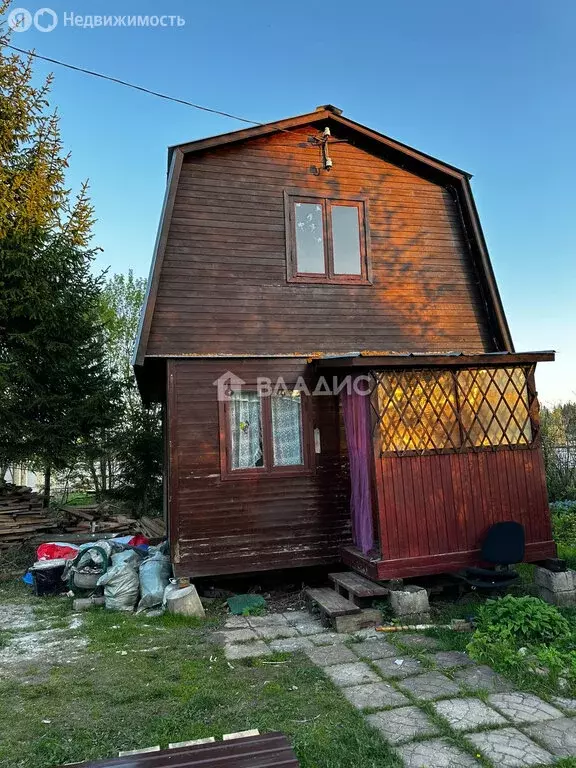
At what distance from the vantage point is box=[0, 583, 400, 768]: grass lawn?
10.5 feet

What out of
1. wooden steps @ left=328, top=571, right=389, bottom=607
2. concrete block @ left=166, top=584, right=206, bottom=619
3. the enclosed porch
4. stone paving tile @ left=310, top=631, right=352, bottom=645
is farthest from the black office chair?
concrete block @ left=166, top=584, right=206, bottom=619

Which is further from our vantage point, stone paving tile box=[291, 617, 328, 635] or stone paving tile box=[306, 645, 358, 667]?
stone paving tile box=[291, 617, 328, 635]

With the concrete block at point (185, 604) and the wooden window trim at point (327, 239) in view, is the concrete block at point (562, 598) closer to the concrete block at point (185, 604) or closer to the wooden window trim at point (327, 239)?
the concrete block at point (185, 604)

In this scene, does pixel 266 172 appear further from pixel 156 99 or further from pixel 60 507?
pixel 60 507

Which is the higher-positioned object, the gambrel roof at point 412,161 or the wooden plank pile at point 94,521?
the gambrel roof at point 412,161

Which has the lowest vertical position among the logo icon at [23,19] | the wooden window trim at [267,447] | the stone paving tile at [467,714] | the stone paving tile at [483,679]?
the stone paving tile at [483,679]

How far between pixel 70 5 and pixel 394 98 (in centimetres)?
560

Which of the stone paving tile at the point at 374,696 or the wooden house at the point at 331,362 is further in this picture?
the wooden house at the point at 331,362

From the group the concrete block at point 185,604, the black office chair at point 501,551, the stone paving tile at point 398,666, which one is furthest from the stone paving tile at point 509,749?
the concrete block at point 185,604

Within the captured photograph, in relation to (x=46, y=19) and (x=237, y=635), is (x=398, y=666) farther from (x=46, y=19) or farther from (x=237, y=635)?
(x=46, y=19)

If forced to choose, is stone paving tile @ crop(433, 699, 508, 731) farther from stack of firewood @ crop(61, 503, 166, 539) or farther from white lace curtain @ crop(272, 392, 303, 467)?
stack of firewood @ crop(61, 503, 166, 539)

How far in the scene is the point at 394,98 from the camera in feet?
32.0

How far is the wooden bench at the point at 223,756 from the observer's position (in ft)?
8.83

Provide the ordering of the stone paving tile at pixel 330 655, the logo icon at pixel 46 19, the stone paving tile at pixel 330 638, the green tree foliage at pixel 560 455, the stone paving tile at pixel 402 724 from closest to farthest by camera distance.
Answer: the stone paving tile at pixel 402 724 → the stone paving tile at pixel 330 655 → the stone paving tile at pixel 330 638 → the logo icon at pixel 46 19 → the green tree foliage at pixel 560 455
